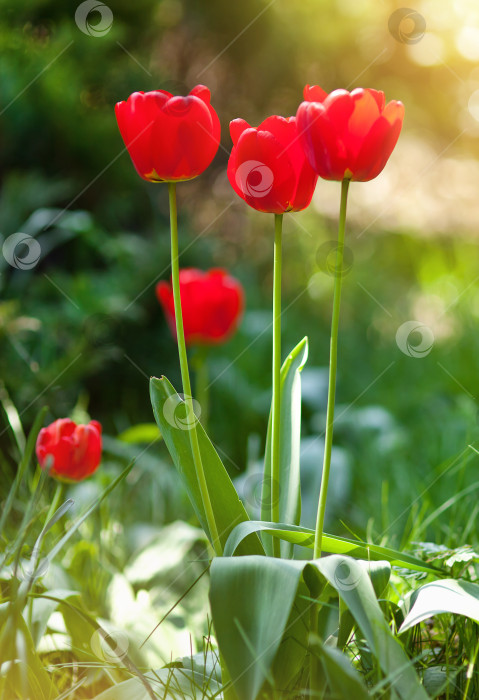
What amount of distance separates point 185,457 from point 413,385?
1668mm

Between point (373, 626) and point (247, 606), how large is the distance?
0.30 ft

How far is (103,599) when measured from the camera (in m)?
1.00

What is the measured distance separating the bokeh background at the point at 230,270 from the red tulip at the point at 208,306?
0.73 ft

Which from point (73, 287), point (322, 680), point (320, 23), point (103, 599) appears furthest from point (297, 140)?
point (320, 23)

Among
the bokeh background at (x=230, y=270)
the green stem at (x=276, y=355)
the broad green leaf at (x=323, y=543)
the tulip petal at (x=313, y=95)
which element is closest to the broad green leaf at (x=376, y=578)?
the broad green leaf at (x=323, y=543)

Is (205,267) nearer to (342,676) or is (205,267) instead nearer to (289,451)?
(289,451)

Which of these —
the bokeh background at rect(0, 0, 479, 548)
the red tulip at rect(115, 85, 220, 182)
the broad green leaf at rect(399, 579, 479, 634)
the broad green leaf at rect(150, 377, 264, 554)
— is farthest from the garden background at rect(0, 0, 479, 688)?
the red tulip at rect(115, 85, 220, 182)

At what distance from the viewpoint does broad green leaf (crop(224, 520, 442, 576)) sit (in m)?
0.57

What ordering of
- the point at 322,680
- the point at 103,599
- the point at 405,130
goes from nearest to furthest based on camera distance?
the point at 322,680 → the point at 103,599 → the point at 405,130

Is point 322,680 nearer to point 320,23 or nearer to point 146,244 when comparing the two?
point 146,244

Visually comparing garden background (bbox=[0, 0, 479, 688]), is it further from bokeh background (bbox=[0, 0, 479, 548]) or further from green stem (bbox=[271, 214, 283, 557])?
green stem (bbox=[271, 214, 283, 557])

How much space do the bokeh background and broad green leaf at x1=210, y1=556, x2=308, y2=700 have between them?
403mm

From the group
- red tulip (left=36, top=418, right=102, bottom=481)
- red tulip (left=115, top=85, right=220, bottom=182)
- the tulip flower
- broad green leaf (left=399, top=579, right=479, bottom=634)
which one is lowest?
broad green leaf (left=399, top=579, right=479, bottom=634)

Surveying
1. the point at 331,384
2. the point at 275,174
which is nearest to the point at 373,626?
the point at 331,384
